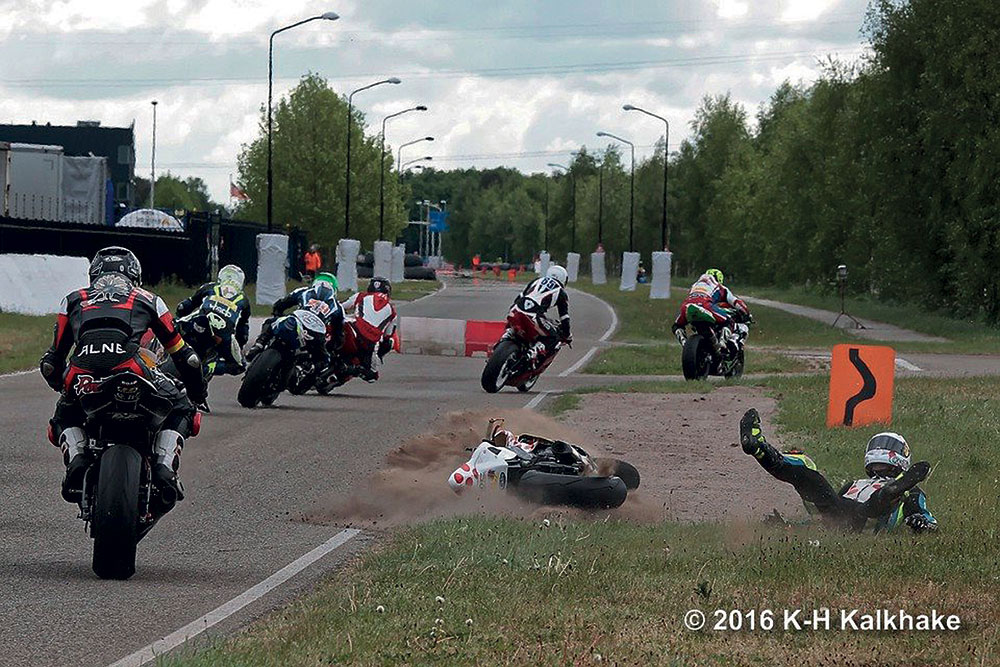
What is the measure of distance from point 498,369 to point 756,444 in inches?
495

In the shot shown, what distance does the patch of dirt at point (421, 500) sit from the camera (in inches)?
422

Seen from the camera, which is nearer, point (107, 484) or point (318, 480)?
point (107, 484)

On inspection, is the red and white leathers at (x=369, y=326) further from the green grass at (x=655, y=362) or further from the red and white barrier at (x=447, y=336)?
the red and white barrier at (x=447, y=336)

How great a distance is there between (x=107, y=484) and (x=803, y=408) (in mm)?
11761

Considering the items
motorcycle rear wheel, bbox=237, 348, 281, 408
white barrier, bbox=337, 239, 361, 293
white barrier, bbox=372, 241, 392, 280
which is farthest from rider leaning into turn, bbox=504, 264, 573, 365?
white barrier, bbox=372, 241, 392, 280

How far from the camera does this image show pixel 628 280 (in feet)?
275

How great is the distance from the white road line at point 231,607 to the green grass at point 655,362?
17.7 metres

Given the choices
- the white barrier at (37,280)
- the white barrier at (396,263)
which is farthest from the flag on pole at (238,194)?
the white barrier at (37,280)

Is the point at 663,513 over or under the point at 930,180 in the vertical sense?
under

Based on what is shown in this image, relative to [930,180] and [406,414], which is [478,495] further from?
[930,180]

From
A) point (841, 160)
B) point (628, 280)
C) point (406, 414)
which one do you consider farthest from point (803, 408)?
point (628, 280)

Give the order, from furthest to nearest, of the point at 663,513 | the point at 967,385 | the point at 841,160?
the point at 841,160
the point at 967,385
the point at 663,513

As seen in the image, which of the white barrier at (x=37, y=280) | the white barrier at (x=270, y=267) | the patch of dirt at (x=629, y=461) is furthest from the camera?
the white barrier at (x=270, y=267)

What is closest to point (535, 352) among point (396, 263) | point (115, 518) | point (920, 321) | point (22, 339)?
point (22, 339)
